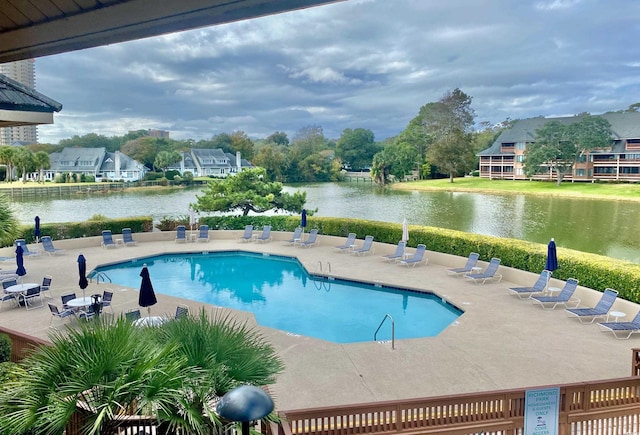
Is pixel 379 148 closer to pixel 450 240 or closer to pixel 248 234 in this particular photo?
pixel 248 234

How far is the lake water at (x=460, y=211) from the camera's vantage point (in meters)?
25.0

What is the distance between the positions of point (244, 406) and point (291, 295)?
11.2 metres

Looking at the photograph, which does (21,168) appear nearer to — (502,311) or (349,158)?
(349,158)

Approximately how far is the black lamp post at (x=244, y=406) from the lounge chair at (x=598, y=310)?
9.68 m

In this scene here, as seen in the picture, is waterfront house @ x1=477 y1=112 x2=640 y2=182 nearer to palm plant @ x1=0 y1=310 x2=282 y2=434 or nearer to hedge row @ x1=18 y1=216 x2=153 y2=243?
hedge row @ x1=18 y1=216 x2=153 y2=243

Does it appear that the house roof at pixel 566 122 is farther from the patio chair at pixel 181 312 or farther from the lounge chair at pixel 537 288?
the patio chair at pixel 181 312

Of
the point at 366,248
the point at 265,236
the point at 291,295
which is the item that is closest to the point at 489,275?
the point at 366,248

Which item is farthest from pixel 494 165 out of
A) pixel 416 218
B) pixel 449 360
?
pixel 449 360

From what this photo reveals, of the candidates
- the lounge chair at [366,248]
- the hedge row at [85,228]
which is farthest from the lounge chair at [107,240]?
the lounge chair at [366,248]

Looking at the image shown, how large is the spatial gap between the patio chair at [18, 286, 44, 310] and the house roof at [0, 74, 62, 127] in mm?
9090

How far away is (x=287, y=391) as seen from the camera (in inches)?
263

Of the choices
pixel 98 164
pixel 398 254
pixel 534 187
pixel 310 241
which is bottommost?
pixel 398 254

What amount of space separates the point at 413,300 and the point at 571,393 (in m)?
7.44

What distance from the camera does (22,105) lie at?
337 cm
